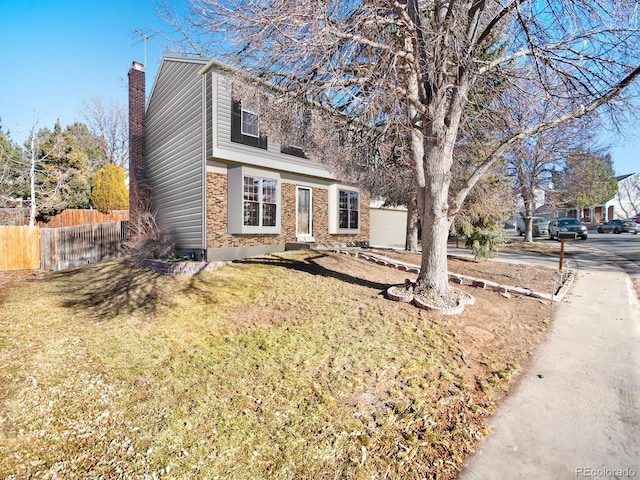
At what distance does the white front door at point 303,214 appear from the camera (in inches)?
506

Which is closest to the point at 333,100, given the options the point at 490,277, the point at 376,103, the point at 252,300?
the point at 376,103

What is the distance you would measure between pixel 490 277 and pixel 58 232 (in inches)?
618

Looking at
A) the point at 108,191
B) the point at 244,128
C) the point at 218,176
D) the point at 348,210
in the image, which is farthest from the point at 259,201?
the point at 108,191

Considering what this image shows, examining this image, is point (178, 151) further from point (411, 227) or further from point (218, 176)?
point (411, 227)

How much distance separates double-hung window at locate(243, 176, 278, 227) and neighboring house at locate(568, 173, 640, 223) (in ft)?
166

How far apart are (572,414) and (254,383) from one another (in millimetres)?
3119

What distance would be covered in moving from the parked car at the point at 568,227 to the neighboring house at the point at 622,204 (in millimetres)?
26174

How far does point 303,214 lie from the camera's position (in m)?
13.1

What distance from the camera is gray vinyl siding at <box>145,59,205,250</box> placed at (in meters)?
10.4

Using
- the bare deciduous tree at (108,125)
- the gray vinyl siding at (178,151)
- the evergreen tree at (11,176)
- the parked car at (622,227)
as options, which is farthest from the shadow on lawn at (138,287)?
the parked car at (622,227)

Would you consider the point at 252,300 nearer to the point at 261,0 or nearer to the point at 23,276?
the point at 261,0

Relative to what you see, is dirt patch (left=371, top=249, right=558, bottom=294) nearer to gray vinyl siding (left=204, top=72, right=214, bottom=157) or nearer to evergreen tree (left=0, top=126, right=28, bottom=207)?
gray vinyl siding (left=204, top=72, right=214, bottom=157)

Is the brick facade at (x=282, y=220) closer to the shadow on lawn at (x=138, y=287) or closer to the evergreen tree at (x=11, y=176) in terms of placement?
the shadow on lawn at (x=138, y=287)

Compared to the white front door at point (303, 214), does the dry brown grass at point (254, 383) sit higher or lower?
lower
